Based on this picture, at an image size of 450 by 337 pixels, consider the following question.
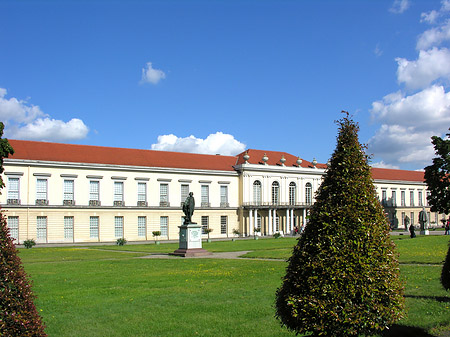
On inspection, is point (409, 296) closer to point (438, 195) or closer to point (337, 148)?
point (337, 148)

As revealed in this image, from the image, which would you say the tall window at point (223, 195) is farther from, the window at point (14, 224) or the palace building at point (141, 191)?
the window at point (14, 224)

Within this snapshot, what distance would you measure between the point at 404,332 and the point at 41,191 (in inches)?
1784

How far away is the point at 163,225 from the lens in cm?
5612

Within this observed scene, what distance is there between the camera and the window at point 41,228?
4743cm

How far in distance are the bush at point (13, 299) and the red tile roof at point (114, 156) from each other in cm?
4517

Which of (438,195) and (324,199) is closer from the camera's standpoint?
(324,199)

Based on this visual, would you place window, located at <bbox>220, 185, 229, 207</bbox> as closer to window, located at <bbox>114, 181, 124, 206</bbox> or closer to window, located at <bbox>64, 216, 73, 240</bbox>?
window, located at <bbox>114, 181, 124, 206</bbox>

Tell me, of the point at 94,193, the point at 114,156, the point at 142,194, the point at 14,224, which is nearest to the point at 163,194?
the point at 142,194

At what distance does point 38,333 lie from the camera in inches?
199

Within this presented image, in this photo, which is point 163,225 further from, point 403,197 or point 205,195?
point 403,197

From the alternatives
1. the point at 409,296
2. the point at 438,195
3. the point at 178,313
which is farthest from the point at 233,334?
the point at 438,195

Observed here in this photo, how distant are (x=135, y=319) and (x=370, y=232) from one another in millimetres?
5511

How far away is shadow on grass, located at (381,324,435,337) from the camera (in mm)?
8008

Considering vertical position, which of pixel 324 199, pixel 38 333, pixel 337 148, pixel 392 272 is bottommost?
pixel 38 333
